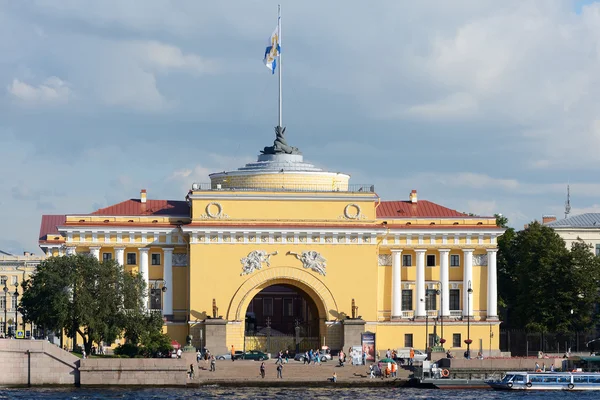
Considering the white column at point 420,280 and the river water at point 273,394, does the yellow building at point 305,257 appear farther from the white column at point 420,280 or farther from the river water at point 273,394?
the river water at point 273,394

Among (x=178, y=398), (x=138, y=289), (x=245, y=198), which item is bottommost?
(x=178, y=398)

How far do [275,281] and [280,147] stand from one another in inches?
384

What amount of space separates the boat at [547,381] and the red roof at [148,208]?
24.7 metres

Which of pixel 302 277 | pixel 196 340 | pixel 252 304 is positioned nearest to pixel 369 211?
pixel 302 277

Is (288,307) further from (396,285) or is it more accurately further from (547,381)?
(547,381)

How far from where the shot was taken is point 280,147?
96.3 metres

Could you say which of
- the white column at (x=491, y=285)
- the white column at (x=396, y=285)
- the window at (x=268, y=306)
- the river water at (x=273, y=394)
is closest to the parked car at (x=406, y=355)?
the white column at (x=396, y=285)

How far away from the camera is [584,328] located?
3775 inches

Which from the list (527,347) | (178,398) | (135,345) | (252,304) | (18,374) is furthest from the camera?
(252,304)

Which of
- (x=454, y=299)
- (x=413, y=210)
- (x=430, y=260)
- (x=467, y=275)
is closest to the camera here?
(x=467, y=275)

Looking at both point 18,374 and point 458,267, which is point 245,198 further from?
point 18,374

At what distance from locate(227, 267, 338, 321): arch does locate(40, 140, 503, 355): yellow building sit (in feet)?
0.20

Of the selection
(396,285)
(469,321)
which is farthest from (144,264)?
(469,321)

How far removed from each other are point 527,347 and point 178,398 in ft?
106
